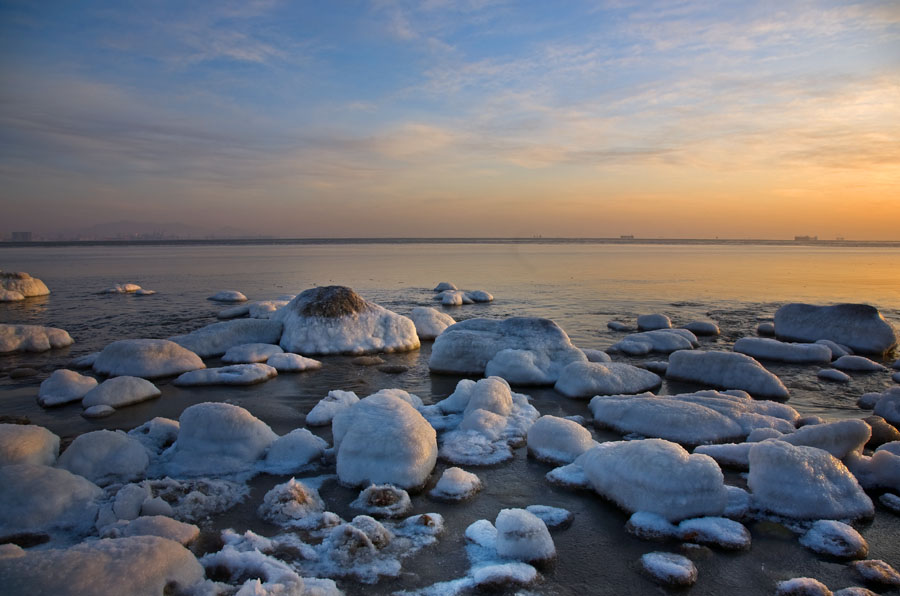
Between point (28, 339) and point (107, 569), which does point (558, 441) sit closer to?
point (107, 569)

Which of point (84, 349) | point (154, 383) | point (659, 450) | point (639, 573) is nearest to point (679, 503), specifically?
point (659, 450)

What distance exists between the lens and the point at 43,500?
4.59m

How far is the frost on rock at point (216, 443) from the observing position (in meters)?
5.78

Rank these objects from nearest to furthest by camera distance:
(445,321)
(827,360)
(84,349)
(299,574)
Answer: (299,574) < (827,360) < (84,349) < (445,321)

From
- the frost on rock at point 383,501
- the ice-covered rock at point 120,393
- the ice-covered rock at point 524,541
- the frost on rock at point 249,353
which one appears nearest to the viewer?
the ice-covered rock at point 524,541

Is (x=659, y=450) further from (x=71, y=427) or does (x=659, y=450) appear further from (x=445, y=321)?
(x=445, y=321)

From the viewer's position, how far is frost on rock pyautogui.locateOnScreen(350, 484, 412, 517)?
16.0ft

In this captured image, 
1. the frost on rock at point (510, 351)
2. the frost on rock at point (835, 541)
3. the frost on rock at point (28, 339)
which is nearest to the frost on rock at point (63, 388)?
the frost on rock at point (28, 339)

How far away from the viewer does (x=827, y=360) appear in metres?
11.4

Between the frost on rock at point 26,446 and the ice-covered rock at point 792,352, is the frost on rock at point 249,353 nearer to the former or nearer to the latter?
the frost on rock at point 26,446

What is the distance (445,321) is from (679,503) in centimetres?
1016

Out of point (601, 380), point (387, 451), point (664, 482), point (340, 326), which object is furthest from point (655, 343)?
point (387, 451)

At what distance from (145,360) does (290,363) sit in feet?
8.21

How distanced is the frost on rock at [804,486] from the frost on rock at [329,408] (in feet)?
15.5
